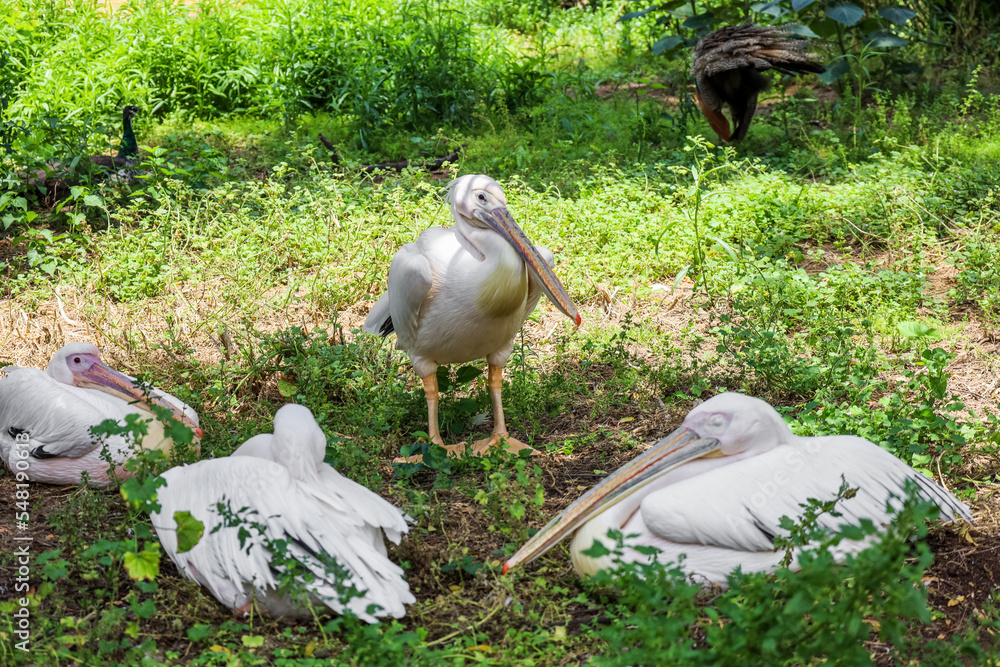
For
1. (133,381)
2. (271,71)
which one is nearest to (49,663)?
(133,381)

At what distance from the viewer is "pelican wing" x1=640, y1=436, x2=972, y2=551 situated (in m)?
2.83

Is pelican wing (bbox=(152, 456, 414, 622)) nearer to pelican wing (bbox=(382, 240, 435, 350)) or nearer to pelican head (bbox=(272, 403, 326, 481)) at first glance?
pelican head (bbox=(272, 403, 326, 481))

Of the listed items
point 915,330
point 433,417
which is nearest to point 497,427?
point 433,417

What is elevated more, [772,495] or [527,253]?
[527,253]

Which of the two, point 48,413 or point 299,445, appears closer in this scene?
point 299,445

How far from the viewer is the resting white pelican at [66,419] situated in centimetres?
379

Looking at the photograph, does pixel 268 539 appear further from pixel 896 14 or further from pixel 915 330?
pixel 896 14

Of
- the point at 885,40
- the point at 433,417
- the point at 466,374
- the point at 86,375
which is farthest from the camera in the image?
the point at 885,40

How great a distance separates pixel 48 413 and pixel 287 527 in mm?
1561

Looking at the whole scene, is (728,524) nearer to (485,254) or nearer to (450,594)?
(450,594)

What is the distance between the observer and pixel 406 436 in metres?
4.41

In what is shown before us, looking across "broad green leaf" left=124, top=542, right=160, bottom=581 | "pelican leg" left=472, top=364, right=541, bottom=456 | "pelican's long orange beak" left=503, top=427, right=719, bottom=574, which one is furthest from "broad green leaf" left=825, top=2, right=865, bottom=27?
"broad green leaf" left=124, top=542, right=160, bottom=581

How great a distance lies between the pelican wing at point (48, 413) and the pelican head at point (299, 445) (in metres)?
1.05

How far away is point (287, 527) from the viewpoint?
9.32 ft
